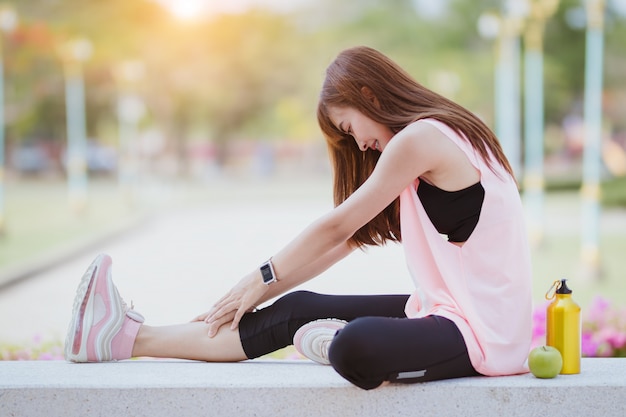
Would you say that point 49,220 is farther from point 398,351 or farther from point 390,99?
point 398,351

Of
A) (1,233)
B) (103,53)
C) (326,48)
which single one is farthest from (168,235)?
(326,48)

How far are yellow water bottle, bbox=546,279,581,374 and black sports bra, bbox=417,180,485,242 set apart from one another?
13.5 inches

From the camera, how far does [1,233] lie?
58.9ft

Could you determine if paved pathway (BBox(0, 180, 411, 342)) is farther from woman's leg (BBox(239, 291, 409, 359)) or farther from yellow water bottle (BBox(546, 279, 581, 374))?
yellow water bottle (BBox(546, 279, 581, 374))

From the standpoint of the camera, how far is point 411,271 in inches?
116

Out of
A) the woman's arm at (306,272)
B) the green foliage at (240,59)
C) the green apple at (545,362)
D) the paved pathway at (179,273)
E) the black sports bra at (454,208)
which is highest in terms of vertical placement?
the green foliage at (240,59)

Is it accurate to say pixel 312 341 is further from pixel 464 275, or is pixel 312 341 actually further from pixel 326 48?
pixel 326 48

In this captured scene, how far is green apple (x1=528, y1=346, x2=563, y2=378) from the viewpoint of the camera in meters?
2.72

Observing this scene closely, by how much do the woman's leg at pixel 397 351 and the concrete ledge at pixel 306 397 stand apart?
0.05 meters

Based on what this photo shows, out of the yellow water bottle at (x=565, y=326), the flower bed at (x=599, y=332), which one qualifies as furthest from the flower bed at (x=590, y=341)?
the yellow water bottle at (x=565, y=326)

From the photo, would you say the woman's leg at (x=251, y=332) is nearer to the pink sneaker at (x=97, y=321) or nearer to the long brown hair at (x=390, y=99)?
the pink sneaker at (x=97, y=321)

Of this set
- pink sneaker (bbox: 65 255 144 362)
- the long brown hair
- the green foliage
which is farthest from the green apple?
the green foliage

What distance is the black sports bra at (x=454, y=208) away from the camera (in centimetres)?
280

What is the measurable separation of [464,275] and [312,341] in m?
0.56
